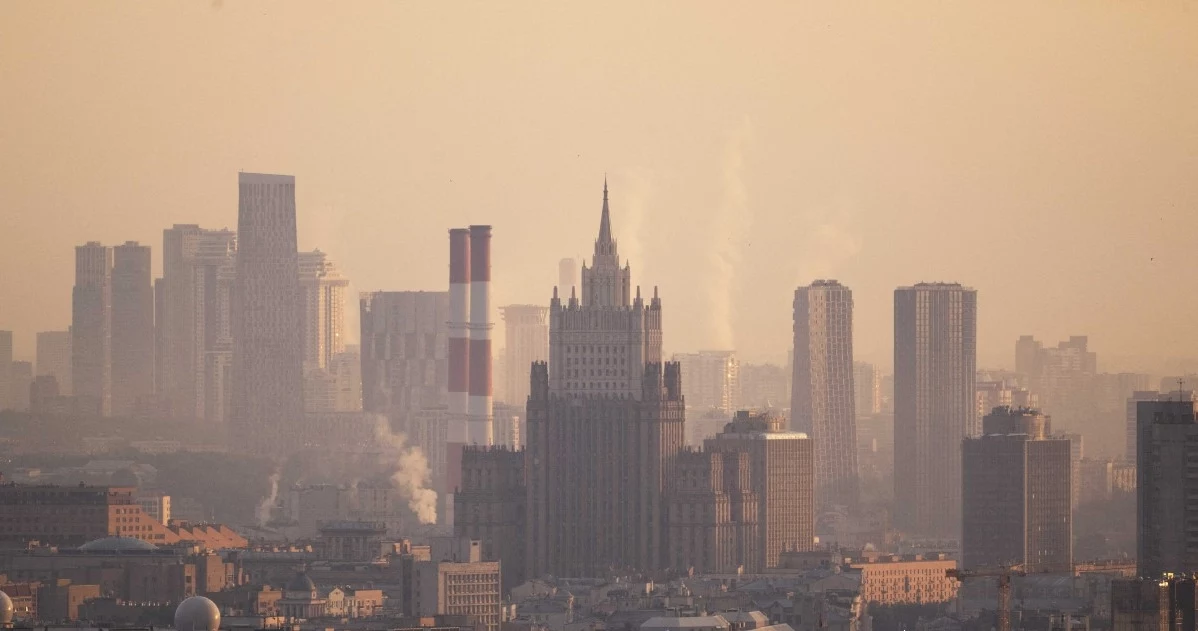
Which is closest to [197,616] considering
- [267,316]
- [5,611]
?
[5,611]

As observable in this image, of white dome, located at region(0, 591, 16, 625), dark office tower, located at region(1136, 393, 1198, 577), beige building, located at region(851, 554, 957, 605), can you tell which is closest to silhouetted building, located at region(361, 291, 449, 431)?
beige building, located at region(851, 554, 957, 605)

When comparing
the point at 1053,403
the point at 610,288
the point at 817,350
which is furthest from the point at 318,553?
the point at 817,350

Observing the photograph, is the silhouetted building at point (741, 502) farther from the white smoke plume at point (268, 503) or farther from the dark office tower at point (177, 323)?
the dark office tower at point (177, 323)

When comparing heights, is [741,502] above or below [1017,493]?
below

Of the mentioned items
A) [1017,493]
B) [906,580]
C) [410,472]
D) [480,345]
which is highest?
[480,345]

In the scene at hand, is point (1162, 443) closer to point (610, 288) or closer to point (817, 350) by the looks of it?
point (610, 288)

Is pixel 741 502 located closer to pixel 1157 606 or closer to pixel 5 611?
pixel 1157 606

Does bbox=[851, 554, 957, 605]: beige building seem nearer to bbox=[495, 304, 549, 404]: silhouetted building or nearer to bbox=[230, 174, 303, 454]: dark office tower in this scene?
bbox=[495, 304, 549, 404]: silhouetted building
